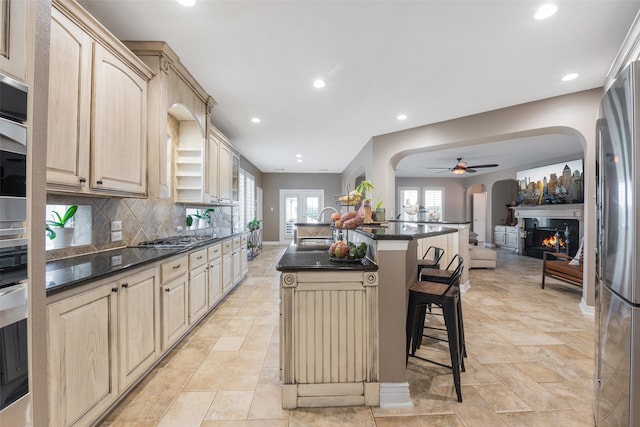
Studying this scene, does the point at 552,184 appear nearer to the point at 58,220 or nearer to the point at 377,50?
the point at 377,50

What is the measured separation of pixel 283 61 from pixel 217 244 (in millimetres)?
2210

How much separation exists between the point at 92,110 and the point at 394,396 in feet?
8.95

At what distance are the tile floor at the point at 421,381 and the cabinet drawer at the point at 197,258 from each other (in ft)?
2.36

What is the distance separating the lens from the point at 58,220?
1899mm

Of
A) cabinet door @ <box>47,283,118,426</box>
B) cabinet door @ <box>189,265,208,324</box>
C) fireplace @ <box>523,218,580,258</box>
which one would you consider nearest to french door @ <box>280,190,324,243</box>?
fireplace @ <box>523,218,580,258</box>

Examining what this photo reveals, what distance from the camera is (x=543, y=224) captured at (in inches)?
292

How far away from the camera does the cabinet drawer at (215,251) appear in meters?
3.12

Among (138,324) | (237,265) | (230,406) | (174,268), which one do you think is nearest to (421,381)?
(230,406)

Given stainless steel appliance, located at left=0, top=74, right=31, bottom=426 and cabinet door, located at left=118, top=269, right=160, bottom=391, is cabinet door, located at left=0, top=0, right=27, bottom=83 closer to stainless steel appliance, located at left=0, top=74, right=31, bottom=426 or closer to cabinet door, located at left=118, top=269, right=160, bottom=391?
stainless steel appliance, located at left=0, top=74, right=31, bottom=426

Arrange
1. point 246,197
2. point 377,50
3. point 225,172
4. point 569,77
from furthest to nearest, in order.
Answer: point 246,197 → point 225,172 → point 569,77 → point 377,50

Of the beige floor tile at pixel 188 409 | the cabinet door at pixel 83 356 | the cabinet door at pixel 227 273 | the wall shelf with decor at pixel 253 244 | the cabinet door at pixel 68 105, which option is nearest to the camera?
the cabinet door at pixel 83 356

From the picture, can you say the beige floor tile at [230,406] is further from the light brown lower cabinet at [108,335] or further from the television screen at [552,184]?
the television screen at [552,184]

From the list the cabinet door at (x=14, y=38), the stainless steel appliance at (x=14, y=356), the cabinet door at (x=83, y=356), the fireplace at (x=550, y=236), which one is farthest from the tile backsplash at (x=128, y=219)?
the fireplace at (x=550, y=236)

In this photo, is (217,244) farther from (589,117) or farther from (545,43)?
(589,117)
